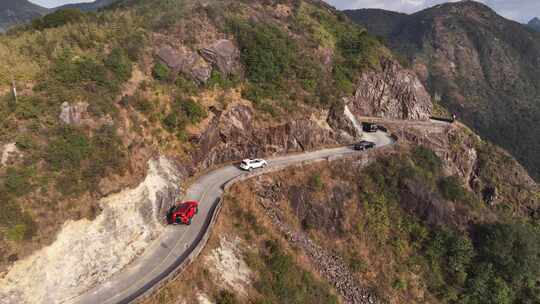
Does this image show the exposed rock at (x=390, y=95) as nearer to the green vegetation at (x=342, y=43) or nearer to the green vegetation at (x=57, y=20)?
the green vegetation at (x=342, y=43)

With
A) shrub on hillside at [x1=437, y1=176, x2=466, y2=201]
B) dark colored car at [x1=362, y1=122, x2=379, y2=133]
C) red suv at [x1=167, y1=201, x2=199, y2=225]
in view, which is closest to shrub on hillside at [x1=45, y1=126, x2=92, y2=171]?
red suv at [x1=167, y1=201, x2=199, y2=225]

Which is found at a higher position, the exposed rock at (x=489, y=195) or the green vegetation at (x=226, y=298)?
the green vegetation at (x=226, y=298)

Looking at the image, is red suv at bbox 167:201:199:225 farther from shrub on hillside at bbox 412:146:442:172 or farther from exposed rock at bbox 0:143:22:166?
shrub on hillside at bbox 412:146:442:172

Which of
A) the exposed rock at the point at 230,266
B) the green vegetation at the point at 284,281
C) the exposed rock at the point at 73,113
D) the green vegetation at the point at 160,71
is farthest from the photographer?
the green vegetation at the point at 160,71

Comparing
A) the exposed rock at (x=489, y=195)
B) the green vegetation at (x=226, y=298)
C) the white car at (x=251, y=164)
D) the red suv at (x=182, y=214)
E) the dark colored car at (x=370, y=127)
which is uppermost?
the dark colored car at (x=370, y=127)

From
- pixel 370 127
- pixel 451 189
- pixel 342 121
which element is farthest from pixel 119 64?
pixel 451 189

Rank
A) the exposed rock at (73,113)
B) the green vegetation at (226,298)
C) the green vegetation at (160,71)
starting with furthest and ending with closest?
the green vegetation at (160,71) < the exposed rock at (73,113) < the green vegetation at (226,298)

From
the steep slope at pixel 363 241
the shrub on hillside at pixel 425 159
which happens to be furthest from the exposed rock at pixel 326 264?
the shrub on hillside at pixel 425 159

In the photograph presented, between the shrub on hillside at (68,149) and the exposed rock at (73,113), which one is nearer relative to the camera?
the shrub on hillside at (68,149)
